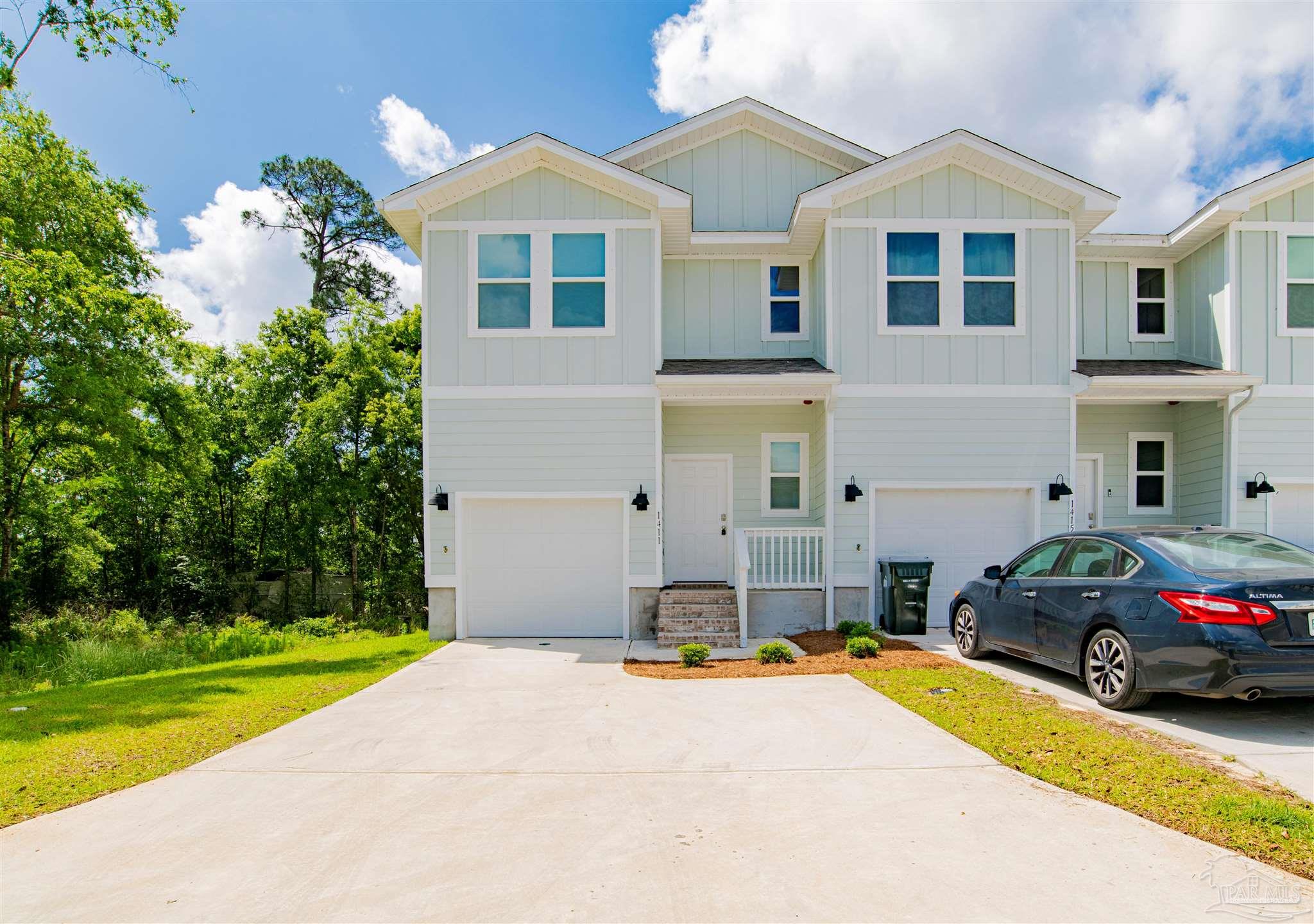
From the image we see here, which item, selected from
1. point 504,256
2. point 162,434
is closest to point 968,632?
point 504,256

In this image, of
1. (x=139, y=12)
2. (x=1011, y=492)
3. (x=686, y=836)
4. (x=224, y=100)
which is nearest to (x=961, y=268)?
(x=1011, y=492)

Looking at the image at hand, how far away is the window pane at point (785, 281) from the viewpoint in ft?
41.3

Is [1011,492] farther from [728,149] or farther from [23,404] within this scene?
[23,404]

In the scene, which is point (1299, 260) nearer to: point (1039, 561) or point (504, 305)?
point (1039, 561)

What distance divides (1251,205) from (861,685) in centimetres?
1023

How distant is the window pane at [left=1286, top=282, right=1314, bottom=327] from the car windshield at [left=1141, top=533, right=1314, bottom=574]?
24.3 ft

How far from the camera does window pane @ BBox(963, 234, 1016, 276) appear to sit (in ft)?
36.7

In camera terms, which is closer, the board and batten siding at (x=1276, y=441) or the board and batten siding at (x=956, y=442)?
the board and batten siding at (x=956, y=442)

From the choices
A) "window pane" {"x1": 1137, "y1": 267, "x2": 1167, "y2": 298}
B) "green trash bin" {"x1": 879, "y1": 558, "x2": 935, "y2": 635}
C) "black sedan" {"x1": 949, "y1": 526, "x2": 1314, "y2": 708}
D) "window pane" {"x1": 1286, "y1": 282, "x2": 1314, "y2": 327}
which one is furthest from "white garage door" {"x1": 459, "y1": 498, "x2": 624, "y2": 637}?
"window pane" {"x1": 1286, "y1": 282, "x2": 1314, "y2": 327}

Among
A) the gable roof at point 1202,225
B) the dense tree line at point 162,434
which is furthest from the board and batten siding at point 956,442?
the dense tree line at point 162,434

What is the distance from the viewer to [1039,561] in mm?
7215

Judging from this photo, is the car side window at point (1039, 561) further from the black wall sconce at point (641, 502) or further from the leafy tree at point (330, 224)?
the leafy tree at point (330, 224)

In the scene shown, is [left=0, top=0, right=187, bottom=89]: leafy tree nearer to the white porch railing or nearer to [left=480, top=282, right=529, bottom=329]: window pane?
[left=480, top=282, right=529, bottom=329]: window pane

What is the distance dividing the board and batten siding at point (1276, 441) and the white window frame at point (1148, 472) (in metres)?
1.43
